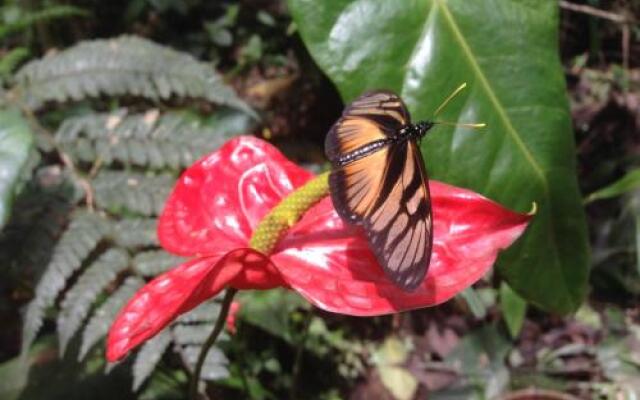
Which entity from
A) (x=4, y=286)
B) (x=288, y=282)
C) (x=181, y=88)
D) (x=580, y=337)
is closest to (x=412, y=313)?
(x=580, y=337)

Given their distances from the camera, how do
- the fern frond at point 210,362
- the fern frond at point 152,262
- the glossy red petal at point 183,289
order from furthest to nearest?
the fern frond at point 152,262, the fern frond at point 210,362, the glossy red petal at point 183,289

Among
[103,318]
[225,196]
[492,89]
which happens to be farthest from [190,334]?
[492,89]

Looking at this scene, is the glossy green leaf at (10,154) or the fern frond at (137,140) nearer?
the glossy green leaf at (10,154)

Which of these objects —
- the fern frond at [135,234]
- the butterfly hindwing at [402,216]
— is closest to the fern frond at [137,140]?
the fern frond at [135,234]

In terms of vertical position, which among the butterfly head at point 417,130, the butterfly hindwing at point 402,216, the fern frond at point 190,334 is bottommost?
the fern frond at point 190,334

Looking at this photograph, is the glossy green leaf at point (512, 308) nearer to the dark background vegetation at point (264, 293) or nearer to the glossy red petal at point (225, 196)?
the dark background vegetation at point (264, 293)

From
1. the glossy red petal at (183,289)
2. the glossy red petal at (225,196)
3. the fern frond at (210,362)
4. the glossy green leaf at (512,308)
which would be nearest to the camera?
the glossy red petal at (183,289)

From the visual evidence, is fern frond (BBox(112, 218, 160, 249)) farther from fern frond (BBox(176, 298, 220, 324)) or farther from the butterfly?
the butterfly
